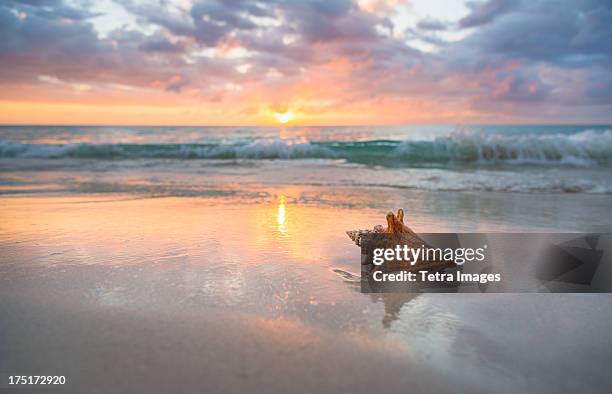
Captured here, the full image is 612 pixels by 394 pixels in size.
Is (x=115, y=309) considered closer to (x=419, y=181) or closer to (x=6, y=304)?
(x=6, y=304)

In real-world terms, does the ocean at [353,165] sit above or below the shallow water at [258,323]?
above

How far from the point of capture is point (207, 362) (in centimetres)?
189

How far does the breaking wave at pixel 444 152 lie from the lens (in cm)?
1750

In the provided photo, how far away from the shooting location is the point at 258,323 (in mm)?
2301

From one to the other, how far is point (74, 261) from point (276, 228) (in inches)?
80.5

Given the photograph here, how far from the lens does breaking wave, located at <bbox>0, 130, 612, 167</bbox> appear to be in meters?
17.5

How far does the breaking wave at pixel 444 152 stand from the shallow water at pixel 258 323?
42.7ft

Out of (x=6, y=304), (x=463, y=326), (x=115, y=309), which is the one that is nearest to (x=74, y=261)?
(x=6, y=304)

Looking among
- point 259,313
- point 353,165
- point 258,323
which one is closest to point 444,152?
point 353,165

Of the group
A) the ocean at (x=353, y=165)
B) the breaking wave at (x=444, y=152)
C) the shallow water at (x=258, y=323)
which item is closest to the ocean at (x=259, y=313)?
the shallow water at (x=258, y=323)

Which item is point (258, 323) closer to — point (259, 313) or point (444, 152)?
point (259, 313)

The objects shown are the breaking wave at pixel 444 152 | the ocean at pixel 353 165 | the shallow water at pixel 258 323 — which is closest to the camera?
the shallow water at pixel 258 323

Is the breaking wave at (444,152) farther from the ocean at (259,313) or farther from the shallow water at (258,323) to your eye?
the shallow water at (258,323)

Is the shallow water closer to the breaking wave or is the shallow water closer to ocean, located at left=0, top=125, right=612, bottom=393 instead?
ocean, located at left=0, top=125, right=612, bottom=393
